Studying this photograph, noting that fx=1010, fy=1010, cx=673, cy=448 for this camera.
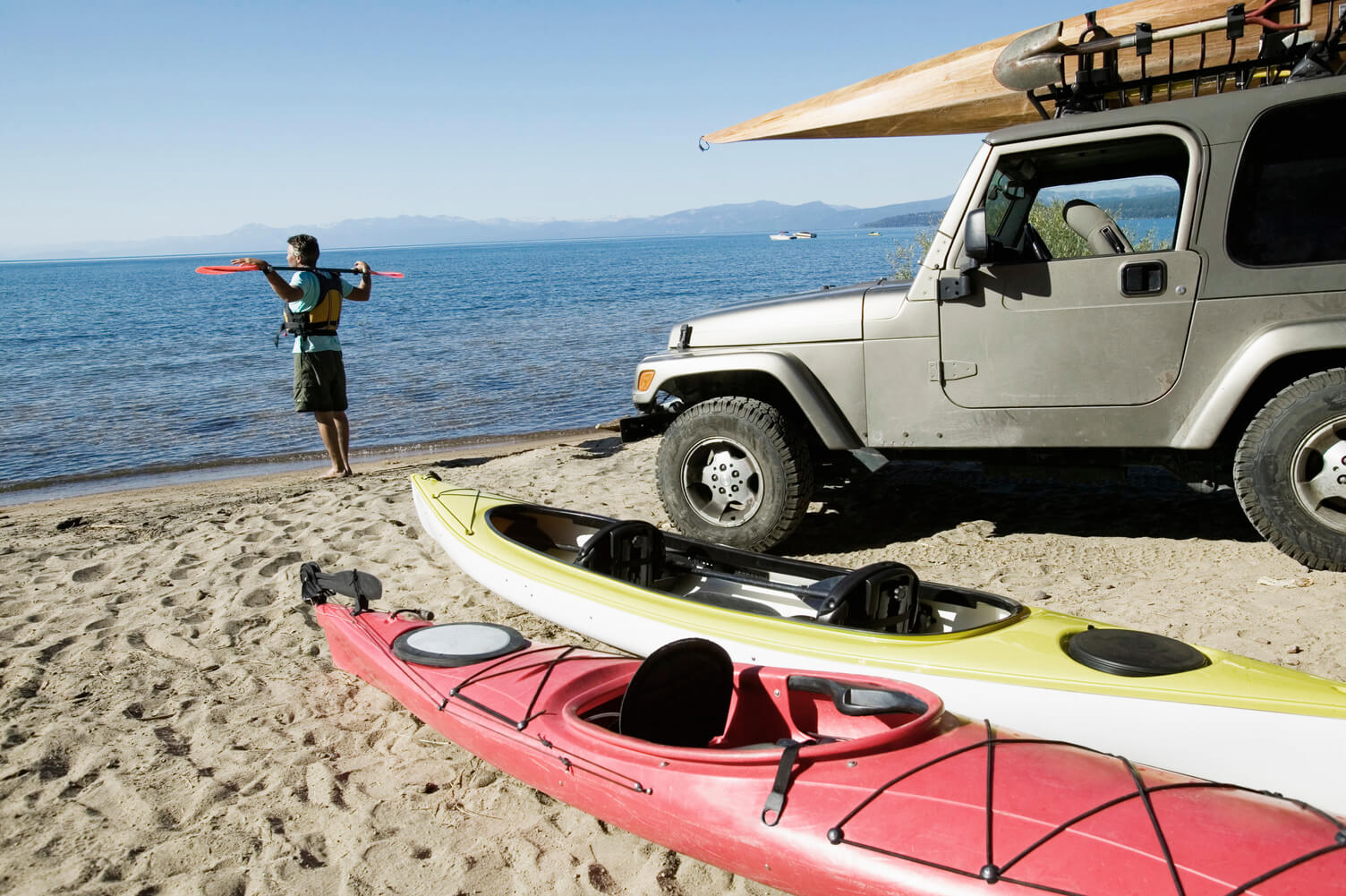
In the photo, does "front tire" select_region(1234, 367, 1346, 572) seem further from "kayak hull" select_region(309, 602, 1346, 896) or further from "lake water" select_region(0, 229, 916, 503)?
"lake water" select_region(0, 229, 916, 503)

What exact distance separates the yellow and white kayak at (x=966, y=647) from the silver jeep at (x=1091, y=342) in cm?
110

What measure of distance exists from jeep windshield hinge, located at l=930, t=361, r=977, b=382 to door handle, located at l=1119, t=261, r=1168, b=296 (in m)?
0.82

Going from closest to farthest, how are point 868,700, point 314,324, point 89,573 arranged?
point 868,700 → point 89,573 → point 314,324

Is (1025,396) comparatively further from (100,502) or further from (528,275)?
(528,275)

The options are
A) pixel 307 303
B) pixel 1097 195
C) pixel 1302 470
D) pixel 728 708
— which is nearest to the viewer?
pixel 728 708

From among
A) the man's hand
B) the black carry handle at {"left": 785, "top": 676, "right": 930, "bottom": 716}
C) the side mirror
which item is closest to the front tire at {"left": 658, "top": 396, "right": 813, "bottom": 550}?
the side mirror

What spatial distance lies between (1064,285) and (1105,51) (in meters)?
1.22

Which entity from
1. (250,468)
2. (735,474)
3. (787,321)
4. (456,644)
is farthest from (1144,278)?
(250,468)

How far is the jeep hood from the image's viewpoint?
18.6ft

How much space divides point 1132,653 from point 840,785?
4.03ft

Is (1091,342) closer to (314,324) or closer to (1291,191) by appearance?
(1291,191)

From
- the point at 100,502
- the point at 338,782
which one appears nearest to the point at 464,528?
the point at 338,782

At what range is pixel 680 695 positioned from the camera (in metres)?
3.54

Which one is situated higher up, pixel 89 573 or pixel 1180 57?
pixel 1180 57
